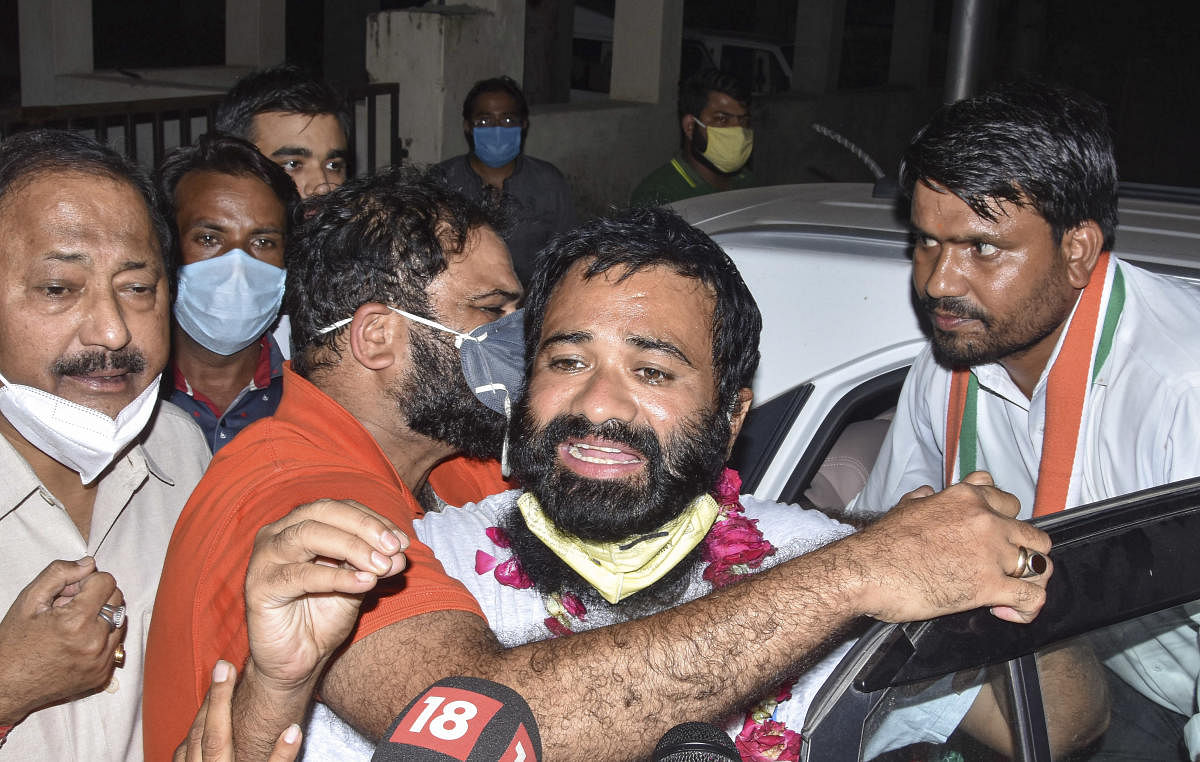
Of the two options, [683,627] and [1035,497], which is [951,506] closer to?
[683,627]

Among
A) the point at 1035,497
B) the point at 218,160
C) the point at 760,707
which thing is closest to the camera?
the point at 760,707


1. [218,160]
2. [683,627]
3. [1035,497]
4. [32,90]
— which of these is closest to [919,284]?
[1035,497]

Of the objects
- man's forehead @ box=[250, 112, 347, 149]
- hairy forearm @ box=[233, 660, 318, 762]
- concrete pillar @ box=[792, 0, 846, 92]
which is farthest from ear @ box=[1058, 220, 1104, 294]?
concrete pillar @ box=[792, 0, 846, 92]

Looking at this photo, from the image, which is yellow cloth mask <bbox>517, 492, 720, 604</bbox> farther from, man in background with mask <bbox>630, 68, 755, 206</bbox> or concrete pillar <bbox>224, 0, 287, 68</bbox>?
concrete pillar <bbox>224, 0, 287, 68</bbox>

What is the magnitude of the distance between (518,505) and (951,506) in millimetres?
1132

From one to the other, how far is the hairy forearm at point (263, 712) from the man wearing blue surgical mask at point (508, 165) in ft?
16.5

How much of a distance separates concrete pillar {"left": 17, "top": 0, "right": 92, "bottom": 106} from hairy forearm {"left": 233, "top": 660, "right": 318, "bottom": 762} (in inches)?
451

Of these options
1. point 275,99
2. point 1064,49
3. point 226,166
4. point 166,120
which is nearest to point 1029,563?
point 226,166

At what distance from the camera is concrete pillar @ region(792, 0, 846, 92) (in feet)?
56.8

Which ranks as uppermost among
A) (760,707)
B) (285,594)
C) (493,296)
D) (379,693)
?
(493,296)

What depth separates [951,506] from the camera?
2.03 m

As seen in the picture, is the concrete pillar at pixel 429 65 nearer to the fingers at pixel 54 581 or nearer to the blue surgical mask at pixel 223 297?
the blue surgical mask at pixel 223 297

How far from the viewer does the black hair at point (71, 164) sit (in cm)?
262

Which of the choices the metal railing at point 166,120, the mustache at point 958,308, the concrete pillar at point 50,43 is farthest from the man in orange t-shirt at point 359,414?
the concrete pillar at point 50,43
